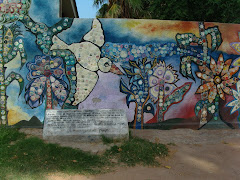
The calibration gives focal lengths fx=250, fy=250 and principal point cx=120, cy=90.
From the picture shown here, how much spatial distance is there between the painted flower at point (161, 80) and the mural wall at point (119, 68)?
0.08ft

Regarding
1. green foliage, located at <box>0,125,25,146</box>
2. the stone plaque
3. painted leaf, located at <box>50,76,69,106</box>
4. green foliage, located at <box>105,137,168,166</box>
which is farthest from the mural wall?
green foliage, located at <box>105,137,168,166</box>

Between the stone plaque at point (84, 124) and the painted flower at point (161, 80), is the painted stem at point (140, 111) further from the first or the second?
the stone plaque at point (84, 124)

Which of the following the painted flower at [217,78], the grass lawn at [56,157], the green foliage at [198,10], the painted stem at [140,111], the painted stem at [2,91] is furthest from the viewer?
the green foliage at [198,10]

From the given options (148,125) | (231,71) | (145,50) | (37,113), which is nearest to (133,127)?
(148,125)

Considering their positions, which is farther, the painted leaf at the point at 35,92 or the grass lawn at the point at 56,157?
the painted leaf at the point at 35,92

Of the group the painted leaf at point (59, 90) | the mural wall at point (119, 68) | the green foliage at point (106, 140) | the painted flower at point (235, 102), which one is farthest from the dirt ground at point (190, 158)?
the painted leaf at point (59, 90)

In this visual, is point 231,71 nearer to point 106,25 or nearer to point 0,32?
point 106,25

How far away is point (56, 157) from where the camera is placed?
396 centimetres

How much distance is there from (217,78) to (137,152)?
2.97m

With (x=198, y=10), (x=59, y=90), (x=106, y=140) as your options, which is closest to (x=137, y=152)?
(x=106, y=140)

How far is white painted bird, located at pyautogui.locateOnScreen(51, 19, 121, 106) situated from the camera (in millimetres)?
5527

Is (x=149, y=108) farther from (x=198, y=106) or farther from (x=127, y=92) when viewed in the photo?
(x=198, y=106)

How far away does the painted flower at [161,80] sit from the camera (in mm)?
5734

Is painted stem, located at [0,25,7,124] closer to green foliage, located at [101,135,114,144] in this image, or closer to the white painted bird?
the white painted bird
